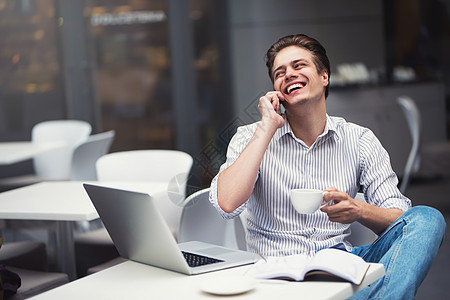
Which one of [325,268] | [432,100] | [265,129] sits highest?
[265,129]

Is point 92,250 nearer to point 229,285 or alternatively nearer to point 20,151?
point 20,151

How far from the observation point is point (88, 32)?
21.3ft

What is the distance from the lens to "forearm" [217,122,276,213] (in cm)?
204

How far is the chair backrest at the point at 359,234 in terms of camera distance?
2.33 meters

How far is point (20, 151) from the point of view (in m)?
4.35

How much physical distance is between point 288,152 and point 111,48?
15.5 ft

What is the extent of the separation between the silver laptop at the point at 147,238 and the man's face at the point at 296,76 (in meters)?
0.66

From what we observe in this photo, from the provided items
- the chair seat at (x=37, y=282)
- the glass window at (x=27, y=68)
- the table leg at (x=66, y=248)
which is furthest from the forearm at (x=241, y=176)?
the glass window at (x=27, y=68)

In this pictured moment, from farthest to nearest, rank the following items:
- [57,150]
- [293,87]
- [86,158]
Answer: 1. [57,150]
2. [86,158]
3. [293,87]

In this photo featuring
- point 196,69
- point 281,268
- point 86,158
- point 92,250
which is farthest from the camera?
point 196,69

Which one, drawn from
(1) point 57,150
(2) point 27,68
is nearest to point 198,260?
(1) point 57,150

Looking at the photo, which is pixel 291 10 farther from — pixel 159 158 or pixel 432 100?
pixel 159 158

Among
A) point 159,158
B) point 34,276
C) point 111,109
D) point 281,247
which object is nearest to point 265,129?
point 281,247

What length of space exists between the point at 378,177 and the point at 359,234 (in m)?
0.25
